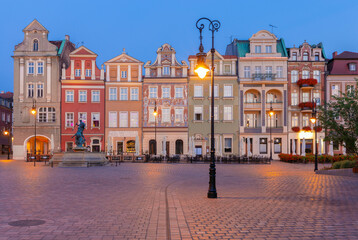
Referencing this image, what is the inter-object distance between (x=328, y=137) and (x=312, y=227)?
16804 mm

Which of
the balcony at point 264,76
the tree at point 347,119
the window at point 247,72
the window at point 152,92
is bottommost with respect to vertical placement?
the tree at point 347,119

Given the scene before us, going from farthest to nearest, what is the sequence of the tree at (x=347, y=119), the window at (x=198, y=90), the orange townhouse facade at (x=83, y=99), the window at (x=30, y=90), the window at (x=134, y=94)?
the window at (x=198, y=90), the window at (x=134, y=94), the orange townhouse facade at (x=83, y=99), the window at (x=30, y=90), the tree at (x=347, y=119)

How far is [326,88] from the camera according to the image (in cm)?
4847

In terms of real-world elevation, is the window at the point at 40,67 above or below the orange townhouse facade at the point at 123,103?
above

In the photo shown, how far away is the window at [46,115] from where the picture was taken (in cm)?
4678

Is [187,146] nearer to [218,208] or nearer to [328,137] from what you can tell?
[328,137]

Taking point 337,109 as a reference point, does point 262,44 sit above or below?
above

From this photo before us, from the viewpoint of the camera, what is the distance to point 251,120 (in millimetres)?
49312

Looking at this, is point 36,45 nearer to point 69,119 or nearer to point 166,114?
point 69,119

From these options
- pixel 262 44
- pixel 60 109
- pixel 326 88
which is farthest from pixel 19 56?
pixel 326 88

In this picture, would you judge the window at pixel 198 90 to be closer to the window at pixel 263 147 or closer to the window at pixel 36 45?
the window at pixel 263 147

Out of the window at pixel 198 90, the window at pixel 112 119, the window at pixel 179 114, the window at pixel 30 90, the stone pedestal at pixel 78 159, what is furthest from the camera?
the window at pixel 198 90

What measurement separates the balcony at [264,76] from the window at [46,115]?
27.1m

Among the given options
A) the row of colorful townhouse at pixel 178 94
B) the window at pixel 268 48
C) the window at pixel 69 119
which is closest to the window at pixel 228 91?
the row of colorful townhouse at pixel 178 94
